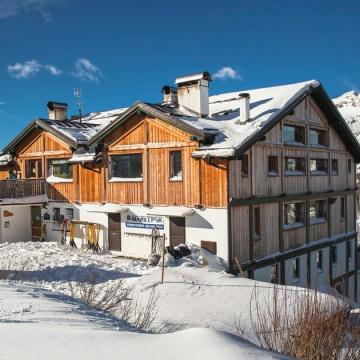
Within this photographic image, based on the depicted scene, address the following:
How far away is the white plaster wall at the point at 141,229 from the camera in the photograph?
60.1 ft

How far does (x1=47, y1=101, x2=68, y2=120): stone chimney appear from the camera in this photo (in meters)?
29.3

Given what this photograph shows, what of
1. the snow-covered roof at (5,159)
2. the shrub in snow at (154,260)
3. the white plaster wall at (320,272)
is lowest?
the white plaster wall at (320,272)

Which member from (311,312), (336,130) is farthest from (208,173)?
(311,312)

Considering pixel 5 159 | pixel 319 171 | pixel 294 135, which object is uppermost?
pixel 294 135

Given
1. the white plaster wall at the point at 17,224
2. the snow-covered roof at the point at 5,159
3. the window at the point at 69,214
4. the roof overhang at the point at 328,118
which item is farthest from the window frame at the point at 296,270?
the snow-covered roof at the point at 5,159

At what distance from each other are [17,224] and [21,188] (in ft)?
7.60

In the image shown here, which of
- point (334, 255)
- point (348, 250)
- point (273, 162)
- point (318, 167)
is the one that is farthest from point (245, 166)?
point (348, 250)

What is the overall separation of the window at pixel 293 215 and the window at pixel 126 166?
24.0ft

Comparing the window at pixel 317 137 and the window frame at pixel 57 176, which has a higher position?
the window at pixel 317 137

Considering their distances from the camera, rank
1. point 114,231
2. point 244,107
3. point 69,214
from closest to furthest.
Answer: point 244,107 → point 114,231 → point 69,214

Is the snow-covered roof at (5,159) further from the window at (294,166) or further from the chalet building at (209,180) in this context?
the window at (294,166)

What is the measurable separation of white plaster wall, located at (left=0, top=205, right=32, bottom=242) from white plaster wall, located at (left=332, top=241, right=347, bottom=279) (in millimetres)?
17294

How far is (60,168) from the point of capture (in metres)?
24.9

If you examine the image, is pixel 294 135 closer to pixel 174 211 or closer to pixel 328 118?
pixel 328 118
